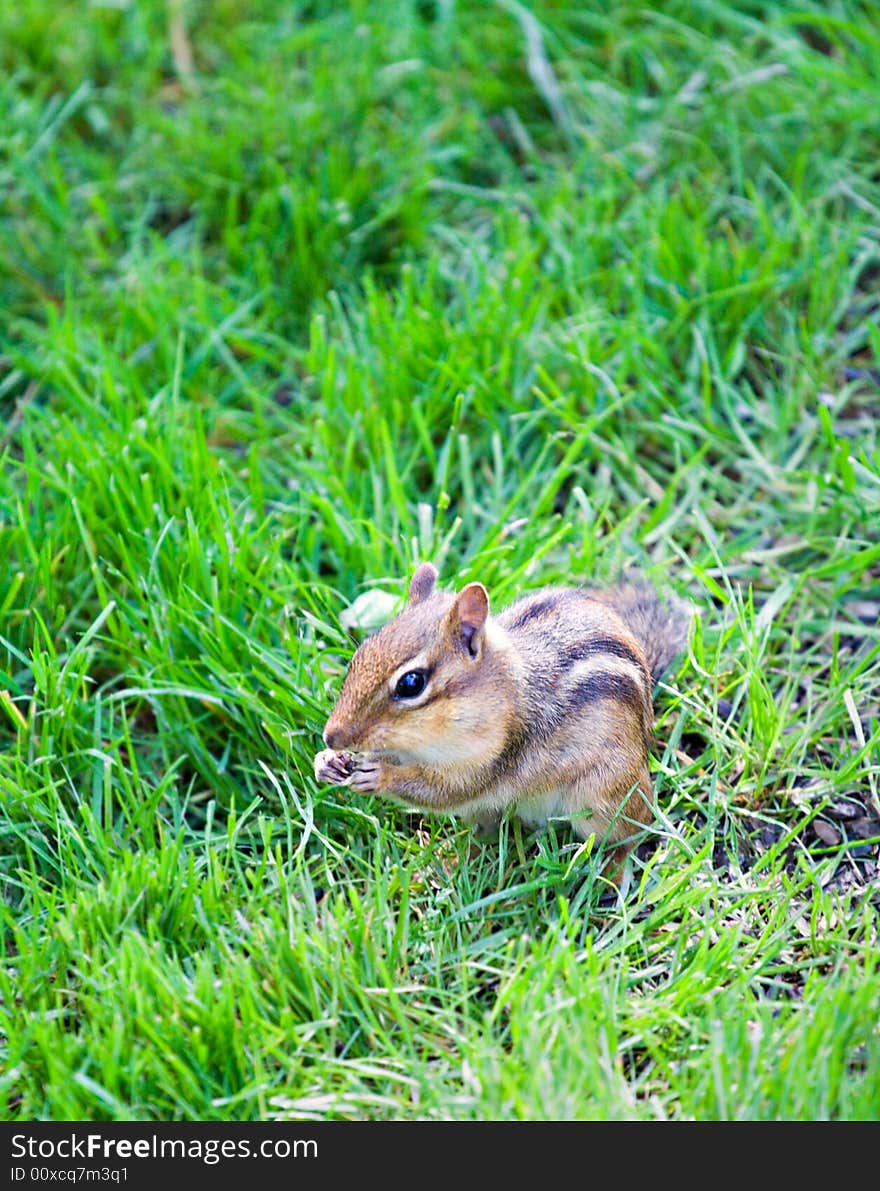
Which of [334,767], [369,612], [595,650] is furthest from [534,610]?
[334,767]

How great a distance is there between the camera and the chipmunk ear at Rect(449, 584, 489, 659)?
327cm

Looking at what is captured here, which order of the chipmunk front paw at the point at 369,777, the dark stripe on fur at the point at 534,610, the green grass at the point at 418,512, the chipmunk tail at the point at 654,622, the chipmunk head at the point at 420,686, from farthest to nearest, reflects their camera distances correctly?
the chipmunk tail at the point at 654,622, the dark stripe on fur at the point at 534,610, the chipmunk front paw at the point at 369,777, the chipmunk head at the point at 420,686, the green grass at the point at 418,512

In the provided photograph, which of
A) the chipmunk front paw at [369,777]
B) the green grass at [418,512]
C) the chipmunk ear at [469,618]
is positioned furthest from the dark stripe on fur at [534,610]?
the chipmunk front paw at [369,777]

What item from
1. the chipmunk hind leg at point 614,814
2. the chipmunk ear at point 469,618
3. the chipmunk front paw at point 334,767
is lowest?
the chipmunk hind leg at point 614,814

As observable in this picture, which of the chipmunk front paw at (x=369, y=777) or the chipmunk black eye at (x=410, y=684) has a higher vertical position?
the chipmunk black eye at (x=410, y=684)

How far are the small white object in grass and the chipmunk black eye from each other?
0.63 meters

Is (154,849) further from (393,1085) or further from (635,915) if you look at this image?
(635,915)

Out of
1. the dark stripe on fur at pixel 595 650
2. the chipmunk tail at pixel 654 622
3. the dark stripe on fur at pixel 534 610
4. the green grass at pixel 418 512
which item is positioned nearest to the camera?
the green grass at pixel 418 512

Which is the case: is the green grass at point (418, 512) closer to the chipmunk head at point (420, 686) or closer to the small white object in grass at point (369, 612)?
the small white object in grass at point (369, 612)

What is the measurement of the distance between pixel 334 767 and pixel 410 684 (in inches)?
14.6

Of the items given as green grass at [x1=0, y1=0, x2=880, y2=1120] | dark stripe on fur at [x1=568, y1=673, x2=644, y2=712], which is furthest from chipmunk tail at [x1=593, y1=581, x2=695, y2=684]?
dark stripe on fur at [x1=568, y1=673, x2=644, y2=712]

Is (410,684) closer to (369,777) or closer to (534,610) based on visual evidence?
(369,777)

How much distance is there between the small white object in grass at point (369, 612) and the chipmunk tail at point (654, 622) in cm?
59

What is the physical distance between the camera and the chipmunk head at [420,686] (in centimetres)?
322
